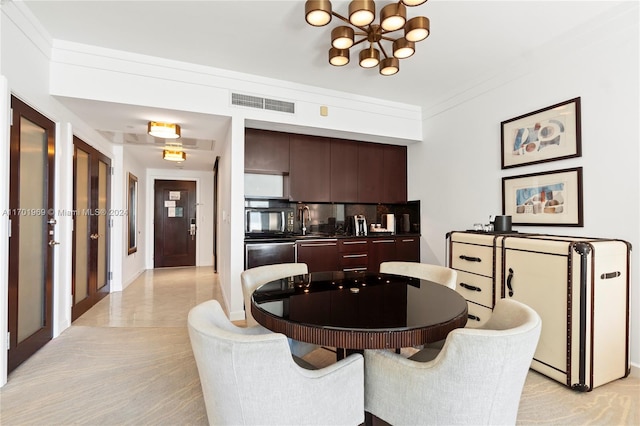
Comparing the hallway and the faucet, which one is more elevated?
the faucet

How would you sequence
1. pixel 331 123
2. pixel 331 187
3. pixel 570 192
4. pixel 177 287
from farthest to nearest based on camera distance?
pixel 177 287, pixel 331 187, pixel 331 123, pixel 570 192

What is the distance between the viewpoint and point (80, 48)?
2838 millimetres

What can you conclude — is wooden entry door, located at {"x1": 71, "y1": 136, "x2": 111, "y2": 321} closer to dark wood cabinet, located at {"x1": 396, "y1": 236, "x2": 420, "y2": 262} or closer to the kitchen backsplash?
the kitchen backsplash

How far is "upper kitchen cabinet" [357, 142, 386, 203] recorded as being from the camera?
15.1 ft

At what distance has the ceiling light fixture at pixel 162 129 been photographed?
11.6 ft

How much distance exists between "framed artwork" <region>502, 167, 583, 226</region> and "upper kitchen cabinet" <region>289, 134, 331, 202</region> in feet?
7.19

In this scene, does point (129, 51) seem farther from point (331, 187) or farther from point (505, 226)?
point (505, 226)

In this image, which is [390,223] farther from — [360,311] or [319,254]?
[360,311]

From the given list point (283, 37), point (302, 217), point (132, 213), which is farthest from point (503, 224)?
point (132, 213)

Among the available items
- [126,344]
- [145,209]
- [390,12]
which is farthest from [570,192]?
[145,209]

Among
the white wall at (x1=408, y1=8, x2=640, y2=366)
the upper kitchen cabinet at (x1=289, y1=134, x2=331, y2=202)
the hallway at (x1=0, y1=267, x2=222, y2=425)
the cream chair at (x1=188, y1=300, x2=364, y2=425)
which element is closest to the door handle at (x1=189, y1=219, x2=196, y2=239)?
the hallway at (x1=0, y1=267, x2=222, y2=425)

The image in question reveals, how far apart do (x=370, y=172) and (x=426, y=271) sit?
252cm

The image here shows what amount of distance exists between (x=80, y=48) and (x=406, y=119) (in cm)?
380

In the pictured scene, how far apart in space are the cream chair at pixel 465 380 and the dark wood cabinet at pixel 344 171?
3.26 meters
